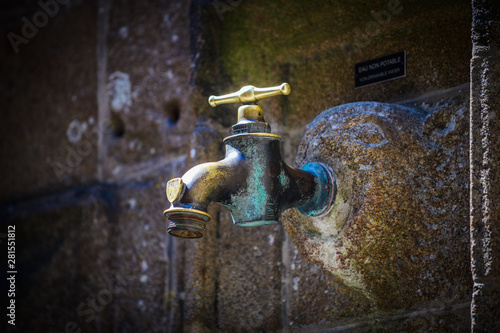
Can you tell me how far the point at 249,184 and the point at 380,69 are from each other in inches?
15.4

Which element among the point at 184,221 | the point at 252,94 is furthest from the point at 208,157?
the point at 184,221

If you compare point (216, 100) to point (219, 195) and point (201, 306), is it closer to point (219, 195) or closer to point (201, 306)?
point (219, 195)

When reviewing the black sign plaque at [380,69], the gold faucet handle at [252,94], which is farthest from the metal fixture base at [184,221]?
the black sign plaque at [380,69]

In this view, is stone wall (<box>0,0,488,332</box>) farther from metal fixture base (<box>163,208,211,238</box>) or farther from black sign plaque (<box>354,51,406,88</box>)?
metal fixture base (<box>163,208,211,238</box>)

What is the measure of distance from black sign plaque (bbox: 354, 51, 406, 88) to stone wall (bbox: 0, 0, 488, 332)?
0.05 ft

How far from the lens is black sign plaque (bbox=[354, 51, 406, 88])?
47.5 inches

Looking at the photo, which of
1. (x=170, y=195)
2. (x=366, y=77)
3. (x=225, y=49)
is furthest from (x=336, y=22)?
(x=170, y=195)

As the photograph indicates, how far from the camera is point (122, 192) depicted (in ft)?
5.21

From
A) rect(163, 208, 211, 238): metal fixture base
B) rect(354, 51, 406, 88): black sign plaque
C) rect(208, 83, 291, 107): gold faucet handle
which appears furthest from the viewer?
rect(354, 51, 406, 88): black sign plaque

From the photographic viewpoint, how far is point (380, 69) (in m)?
1.24

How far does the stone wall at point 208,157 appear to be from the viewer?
1074 mm

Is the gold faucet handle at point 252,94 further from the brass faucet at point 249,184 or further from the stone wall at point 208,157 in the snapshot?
→ the stone wall at point 208,157

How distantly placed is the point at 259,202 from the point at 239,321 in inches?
15.5

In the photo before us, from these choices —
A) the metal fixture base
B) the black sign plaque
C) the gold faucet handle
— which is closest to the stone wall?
the black sign plaque
